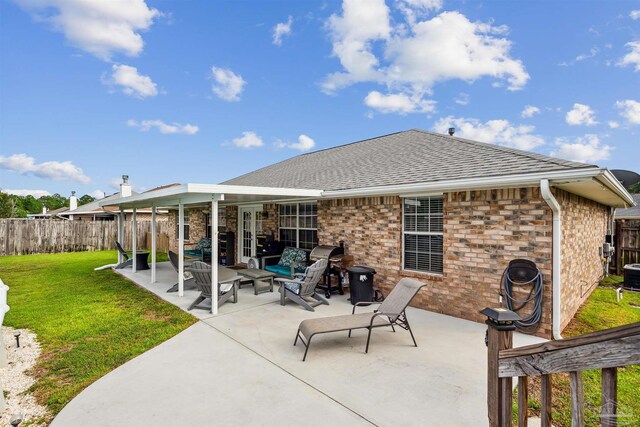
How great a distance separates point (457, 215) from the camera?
21.0 ft

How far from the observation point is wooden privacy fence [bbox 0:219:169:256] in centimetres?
1805

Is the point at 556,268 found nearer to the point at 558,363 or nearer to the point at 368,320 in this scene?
the point at 368,320

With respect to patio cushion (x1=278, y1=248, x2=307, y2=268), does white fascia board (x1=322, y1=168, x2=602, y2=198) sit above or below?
above

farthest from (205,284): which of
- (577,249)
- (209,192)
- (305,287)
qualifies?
(577,249)

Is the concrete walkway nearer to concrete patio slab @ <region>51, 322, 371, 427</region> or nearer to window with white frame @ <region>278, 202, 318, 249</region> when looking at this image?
concrete patio slab @ <region>51, 322, 371, 427</region>

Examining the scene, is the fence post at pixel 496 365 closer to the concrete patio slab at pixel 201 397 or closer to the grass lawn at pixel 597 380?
the grass lawn at pixel 597 380

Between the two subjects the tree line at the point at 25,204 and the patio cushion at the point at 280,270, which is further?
the tree line at the point at 25,204

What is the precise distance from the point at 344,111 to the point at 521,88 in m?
8.90

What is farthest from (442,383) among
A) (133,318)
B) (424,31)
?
(424,31)

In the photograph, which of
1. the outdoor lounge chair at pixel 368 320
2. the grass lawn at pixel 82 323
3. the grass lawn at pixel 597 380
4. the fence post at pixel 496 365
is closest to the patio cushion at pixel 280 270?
the grass lawn at pixel 82 323

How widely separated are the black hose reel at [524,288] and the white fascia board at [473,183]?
1429mm

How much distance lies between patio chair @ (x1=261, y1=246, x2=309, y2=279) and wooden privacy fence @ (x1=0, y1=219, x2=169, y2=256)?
12699 mm

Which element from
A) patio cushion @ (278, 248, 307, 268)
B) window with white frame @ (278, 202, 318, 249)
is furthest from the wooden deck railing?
window with white frame @ (278, 202, 318, 249)

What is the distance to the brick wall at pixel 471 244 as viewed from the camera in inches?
213
